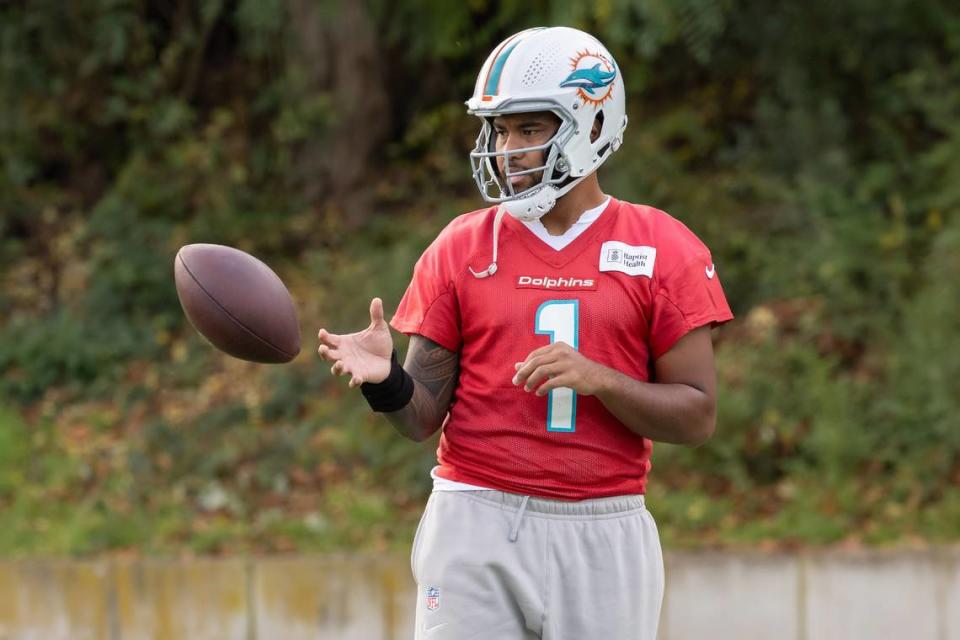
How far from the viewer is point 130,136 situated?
9828 mm

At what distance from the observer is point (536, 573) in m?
3.43

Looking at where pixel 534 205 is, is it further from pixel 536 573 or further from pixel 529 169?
pixel 536 573

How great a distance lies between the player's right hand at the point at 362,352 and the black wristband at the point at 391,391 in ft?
0.07

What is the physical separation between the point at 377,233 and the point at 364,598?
341 centimetres

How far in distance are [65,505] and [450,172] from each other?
343 centimetres

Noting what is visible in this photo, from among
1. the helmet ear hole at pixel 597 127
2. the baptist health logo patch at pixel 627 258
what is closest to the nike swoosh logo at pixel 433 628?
the baptist health logo patch at pixel 627 258

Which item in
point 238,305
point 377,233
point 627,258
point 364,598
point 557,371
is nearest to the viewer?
point 557,371

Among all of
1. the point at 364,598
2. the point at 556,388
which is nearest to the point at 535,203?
the point at 556,388

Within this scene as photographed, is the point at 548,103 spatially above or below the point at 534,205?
above

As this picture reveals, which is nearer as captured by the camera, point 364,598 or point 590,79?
point 590,79

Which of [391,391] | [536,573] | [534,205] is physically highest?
[534,205]

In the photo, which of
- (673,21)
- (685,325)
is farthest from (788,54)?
(685,325)

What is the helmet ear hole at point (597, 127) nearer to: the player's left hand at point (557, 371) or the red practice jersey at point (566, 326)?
the red practice jersey at point (566, 326)

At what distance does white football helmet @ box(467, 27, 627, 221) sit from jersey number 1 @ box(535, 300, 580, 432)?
22cm
